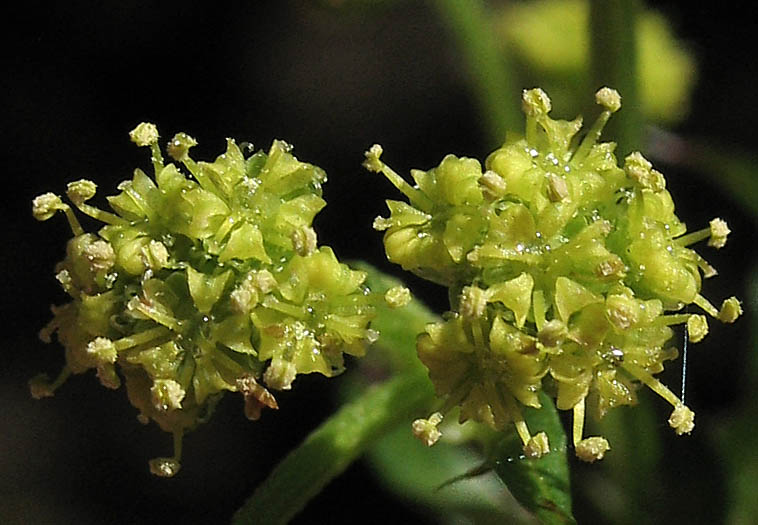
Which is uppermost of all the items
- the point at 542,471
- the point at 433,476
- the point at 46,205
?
the point at 46,205

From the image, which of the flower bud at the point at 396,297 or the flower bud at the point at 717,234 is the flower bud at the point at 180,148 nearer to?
the flower bud at the point at 396,297

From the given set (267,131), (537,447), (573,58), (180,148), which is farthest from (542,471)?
(267,131)

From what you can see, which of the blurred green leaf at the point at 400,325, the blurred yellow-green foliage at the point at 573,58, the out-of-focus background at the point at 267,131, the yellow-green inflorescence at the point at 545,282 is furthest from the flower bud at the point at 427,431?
the blurred yellow-green foliage at the point at 573,58

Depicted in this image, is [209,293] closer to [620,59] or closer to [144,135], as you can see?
[144,135]

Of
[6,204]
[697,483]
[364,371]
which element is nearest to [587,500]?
[697,483]

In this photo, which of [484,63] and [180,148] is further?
[484,63]

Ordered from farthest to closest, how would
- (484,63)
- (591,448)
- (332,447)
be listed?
(484,63) < (332,447) < (591,448)

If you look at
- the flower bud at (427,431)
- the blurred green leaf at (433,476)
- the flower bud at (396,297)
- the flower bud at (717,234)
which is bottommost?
the blurred green leaf at (433,476)

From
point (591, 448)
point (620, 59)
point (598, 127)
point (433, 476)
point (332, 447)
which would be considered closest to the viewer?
point (591, 448)

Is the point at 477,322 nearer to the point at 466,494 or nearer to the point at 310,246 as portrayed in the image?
the point at 310,246
